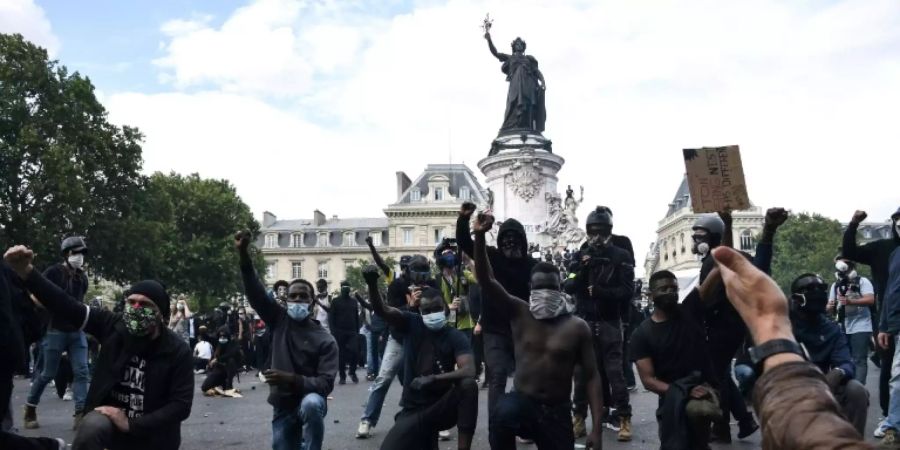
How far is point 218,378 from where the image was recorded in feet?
45.8

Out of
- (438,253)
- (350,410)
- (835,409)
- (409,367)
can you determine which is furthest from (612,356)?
(835,409)

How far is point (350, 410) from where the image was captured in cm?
1088

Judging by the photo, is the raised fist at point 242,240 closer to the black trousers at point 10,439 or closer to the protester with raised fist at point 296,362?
the protester with raised fist at point 296,362

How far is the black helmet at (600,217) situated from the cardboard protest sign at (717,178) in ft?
7.87

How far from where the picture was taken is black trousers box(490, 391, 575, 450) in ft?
18.1

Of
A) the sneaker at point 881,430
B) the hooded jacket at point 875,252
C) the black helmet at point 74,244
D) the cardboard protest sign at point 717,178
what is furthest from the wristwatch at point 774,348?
the black helmet at point 74,244

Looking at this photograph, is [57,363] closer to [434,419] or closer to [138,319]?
[138,319]

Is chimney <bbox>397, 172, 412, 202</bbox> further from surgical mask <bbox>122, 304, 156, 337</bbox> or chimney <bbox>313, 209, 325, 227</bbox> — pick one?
surgical mask <bbox>122, 304, 156, 337</bbox>

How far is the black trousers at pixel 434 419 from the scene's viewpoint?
19.4ft

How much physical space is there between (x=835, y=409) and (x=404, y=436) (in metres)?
4.60

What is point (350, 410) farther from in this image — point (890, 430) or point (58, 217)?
point (58, 217)

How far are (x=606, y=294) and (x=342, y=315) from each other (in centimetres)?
824

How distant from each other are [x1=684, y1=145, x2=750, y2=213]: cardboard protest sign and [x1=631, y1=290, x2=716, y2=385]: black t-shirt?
83 centimetres

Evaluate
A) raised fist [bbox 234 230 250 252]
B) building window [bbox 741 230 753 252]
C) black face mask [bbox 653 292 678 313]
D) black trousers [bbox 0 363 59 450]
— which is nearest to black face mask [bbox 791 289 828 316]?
black face mask [bbox 653 292 678 313]
